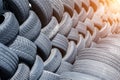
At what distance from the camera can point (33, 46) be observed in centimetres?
107

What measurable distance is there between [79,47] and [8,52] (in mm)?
687

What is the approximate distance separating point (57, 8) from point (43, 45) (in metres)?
0.23

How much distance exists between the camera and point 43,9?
1163 millimetres

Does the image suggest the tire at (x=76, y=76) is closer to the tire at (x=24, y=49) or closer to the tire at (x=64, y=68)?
the tire at (x=64, y=68)

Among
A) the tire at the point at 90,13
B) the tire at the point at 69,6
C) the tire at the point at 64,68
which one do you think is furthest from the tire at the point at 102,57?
the tire at the point at 90,13

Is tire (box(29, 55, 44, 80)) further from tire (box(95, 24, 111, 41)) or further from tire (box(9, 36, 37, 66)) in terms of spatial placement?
tire (box(95, 24, 111, 41))

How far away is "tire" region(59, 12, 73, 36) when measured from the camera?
1375 mm

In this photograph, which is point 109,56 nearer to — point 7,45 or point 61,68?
point 61,68

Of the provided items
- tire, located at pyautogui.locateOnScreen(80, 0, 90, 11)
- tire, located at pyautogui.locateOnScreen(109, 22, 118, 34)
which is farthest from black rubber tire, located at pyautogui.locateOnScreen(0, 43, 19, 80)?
tire, located at pyautogui.locateOnScreen(109, 22, 118, 34)

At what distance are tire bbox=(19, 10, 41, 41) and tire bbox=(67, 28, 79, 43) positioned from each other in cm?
36

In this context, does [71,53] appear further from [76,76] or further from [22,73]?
[22,73]

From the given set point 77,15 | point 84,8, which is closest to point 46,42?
point 77,15

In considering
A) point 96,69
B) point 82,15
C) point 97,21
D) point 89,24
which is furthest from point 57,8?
point 97,21

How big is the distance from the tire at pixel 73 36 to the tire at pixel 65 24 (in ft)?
0.16
